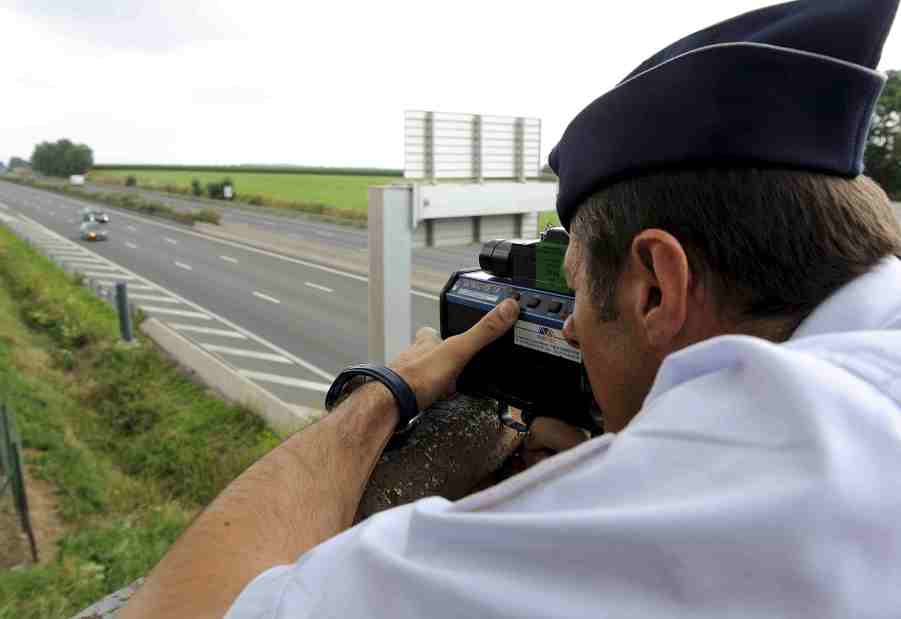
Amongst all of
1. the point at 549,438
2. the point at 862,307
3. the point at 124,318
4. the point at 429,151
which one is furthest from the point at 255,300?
the point at 862,307

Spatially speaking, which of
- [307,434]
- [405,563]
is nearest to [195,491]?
[307,434]

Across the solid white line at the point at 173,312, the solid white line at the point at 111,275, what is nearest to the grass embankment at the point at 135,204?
the solid white line at the point at 111,275

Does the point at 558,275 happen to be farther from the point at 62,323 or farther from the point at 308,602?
the point at 62,323

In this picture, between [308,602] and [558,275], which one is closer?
[308,602]

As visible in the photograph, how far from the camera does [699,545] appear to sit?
579mm

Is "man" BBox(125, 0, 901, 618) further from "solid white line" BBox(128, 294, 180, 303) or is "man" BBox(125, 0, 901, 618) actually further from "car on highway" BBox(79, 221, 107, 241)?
"car on highway" BBox(79, 221, 107, 241)

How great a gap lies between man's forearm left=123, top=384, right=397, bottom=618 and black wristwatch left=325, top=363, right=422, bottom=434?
0.02m

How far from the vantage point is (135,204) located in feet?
180

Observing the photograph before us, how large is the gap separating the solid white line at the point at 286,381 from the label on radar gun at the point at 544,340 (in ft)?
41.2

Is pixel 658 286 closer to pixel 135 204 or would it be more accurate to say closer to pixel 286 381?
pixel 286 381

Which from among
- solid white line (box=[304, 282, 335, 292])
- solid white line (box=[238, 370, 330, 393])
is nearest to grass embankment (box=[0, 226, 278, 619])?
solid white line (box=[238, 370, 330, 393])

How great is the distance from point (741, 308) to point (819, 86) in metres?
0.27

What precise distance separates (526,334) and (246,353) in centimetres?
1556

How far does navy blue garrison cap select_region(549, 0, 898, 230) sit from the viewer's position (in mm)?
816
